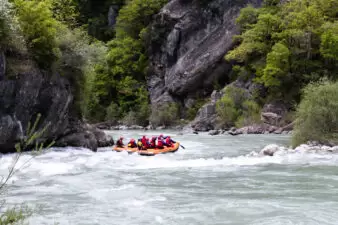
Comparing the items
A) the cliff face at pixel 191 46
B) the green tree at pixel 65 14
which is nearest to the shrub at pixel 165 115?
the cliff face at pixel 191 46

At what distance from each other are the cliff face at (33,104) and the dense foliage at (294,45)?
749 inches

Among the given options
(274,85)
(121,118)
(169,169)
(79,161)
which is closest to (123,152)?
(79,161)

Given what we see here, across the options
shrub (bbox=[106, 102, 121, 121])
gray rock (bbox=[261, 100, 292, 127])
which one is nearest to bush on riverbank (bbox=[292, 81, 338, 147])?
gray rock (bbox=[261, 100, 292, 127])

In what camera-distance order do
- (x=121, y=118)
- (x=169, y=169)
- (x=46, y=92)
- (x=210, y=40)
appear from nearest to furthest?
1. (x=169, y=169)
2. (x=46, y=92)
3. (x=210, y=40)
4. (x=121, y=118)

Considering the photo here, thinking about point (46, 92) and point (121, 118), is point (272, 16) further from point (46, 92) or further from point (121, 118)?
point (46, 92)

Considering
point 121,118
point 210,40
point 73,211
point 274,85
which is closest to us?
point 73,211

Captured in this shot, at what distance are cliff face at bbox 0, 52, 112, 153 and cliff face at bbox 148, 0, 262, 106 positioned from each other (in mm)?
23444

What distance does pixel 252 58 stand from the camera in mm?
37219

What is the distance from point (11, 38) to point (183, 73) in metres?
27.8

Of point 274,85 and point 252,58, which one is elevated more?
point 252,58

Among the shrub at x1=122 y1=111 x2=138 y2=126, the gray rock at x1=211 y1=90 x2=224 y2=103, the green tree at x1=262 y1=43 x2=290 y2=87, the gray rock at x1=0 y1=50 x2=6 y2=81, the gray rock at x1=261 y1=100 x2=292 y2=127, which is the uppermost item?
the green tree at x1=262 y1=43 x2=290 y2=87

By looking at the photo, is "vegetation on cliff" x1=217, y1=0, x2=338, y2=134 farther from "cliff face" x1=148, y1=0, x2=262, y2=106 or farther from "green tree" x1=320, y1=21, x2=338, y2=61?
"cliff face" x1=148, y1=0, x2=262, y2=106

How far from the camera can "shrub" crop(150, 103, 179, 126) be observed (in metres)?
40.5

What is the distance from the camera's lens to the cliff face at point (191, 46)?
4025 centimetres
